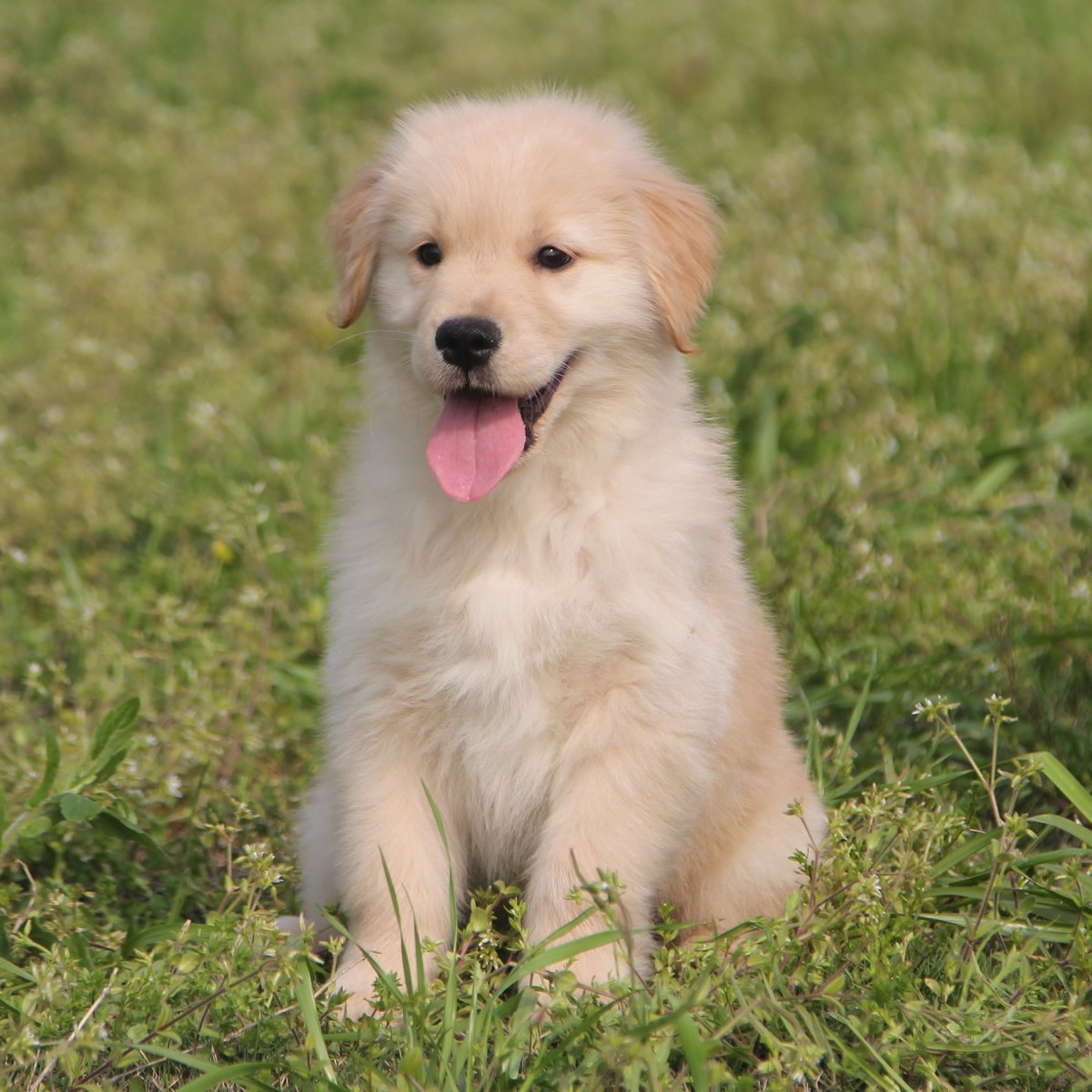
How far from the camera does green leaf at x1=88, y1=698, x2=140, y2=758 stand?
10.6ft

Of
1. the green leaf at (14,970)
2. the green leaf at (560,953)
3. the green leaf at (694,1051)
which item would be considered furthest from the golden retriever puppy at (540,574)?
the green leaf at (14,970)

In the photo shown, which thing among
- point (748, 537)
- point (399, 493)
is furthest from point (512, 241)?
point (748, 537)

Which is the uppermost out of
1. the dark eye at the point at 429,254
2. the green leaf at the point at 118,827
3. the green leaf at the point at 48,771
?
the dark eye at the point at 429,254

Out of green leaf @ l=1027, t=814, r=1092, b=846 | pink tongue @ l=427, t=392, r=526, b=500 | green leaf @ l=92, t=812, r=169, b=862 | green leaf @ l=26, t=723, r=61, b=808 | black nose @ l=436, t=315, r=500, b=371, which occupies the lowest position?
green leaf @ l=92, t=812, r=169, b=862

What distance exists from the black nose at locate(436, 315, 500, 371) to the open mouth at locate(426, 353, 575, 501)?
0.10 m

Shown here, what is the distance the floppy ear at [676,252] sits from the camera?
2916 mm

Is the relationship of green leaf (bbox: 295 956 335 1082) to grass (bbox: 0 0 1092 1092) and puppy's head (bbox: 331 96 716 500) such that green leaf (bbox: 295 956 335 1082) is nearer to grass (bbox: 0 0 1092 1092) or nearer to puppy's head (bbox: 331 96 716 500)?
grass (bbox: 0 0 1092 1092)

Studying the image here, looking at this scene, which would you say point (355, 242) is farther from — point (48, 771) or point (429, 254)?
point (48, 771)

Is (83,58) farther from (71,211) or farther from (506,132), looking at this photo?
(506,132)

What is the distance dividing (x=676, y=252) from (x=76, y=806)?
166 centimetres

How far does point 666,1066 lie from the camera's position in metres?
2.38

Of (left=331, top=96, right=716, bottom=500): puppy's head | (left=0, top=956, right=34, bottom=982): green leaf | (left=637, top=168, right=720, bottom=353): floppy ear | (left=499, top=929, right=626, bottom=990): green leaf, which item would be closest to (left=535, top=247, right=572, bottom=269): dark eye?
(left=331, top=96, right=716, bottom=500): puppy's head

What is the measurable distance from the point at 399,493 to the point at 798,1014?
1227 mm

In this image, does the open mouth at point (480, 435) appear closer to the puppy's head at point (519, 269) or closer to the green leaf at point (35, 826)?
the puppy's head at point (519, 269)
